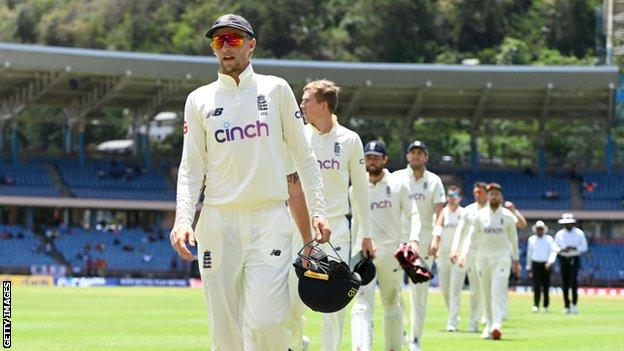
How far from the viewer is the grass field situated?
18891 mm

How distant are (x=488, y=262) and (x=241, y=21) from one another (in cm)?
1254

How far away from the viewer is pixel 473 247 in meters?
21.9

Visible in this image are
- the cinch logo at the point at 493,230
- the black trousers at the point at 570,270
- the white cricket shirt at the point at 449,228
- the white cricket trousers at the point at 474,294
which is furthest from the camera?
the black trousers at the point at 570,270

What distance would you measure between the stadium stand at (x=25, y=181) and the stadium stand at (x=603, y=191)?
25691 millimetres

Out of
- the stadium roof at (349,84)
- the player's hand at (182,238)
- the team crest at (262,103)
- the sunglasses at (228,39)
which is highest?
the stadium roof at (349,84)

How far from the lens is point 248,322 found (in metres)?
9.24

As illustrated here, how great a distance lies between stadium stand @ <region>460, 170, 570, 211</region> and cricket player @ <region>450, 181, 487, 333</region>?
4439 cm

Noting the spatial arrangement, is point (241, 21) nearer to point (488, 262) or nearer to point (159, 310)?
point (488, 262)

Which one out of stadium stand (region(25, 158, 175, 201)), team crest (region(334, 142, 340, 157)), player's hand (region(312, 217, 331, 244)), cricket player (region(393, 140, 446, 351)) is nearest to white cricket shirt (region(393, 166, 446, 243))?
cricket player (region(393, 140, 446, 351))

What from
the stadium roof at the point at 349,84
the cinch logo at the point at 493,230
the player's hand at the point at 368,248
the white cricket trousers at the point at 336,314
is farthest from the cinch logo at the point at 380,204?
the stadium roof at the point at 349,84

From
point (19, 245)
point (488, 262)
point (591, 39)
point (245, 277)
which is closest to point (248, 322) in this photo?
point (245, 277)

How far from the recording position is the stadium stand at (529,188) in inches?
2675

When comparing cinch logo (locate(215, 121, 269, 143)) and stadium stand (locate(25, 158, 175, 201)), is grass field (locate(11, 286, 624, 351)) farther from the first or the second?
stadium stand (locate(25, 158, 175, 201))

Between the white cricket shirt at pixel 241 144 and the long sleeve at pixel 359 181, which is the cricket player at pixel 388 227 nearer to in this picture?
the long sleeve at pixel 359 181
